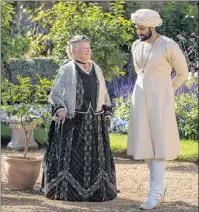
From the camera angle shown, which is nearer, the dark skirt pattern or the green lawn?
the dark skirt pattern

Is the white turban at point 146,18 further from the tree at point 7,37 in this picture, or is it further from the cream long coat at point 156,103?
the tree at point 7,37

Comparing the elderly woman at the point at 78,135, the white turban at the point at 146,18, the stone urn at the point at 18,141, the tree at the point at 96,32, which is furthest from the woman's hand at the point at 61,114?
the stone urn at the point at 18,141

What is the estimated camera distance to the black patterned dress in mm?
6496

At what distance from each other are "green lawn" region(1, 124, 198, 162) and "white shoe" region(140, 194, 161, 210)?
3380 millimetres

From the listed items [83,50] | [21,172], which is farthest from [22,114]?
[83,50]

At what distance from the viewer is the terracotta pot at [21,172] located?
6.97m

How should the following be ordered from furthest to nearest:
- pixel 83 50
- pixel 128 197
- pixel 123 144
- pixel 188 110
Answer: pixel 188 110 → pixel 123 144 → pixel 128 197 → pixel 83 50

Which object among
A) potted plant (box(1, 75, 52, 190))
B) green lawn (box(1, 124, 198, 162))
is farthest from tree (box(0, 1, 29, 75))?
green lawn (box(1, 124, 198, 162))

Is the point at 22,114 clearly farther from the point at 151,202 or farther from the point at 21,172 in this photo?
the point at 151,202

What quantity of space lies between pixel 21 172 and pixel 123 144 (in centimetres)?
347

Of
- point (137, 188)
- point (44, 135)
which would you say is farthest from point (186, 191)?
point (44, 135)

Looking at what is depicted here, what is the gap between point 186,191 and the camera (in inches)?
293

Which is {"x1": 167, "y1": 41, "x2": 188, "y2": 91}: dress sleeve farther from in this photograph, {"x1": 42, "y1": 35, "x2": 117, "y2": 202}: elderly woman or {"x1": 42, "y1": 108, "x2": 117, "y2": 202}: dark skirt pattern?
{"x1": 42, "y1": 108, "x2": 117, "y2": 202}: dark skirt pattern

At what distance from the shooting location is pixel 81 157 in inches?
257
